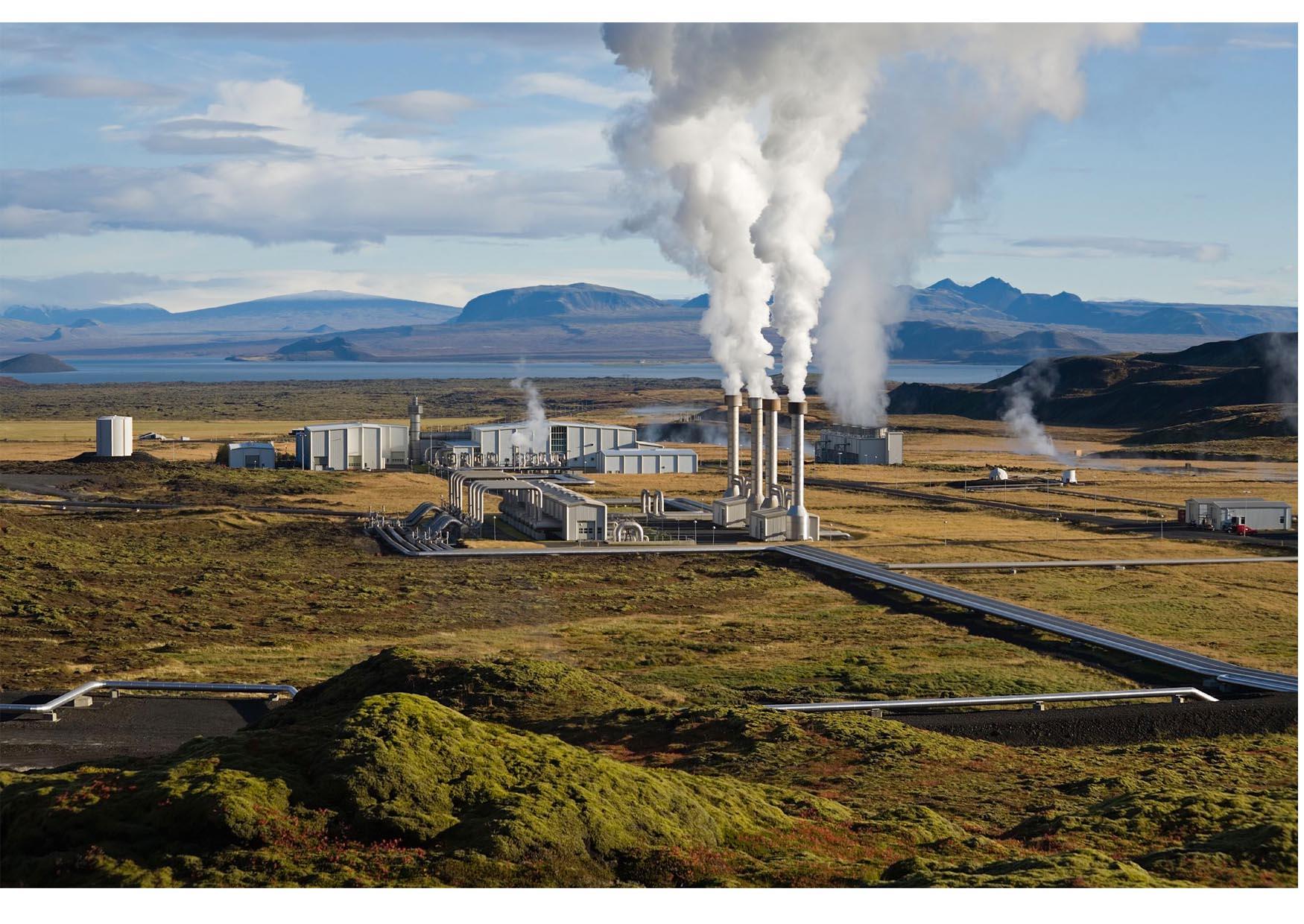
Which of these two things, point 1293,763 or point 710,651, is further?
point 710,651

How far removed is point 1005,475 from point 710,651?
67.8 meters

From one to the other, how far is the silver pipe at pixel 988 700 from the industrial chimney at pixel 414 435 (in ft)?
280

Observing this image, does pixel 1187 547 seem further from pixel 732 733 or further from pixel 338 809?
Result: pixel 338 809

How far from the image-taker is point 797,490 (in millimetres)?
73500

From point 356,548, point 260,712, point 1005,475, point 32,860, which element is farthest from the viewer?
point 1005,475

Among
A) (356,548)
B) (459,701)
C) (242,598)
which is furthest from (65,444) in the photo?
(459,701)

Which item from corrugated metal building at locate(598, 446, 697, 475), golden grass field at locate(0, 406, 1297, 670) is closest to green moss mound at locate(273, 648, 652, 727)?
golden grass field at locate(0, 406, 1297, 670)

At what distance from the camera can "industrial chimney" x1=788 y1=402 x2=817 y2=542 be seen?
238 ft

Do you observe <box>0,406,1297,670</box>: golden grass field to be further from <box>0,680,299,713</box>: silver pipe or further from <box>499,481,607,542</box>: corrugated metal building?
<box>0,680,299,713</box>: silver pipe

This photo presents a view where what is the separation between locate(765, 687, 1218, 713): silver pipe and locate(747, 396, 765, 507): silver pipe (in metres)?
41.4

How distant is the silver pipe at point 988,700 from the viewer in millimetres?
36250

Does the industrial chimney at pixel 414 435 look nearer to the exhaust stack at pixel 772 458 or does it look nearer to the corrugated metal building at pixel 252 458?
the corrugated metal building at pixel 252 458

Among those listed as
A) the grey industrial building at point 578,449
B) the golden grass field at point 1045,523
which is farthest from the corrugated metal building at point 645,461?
the golden grass field at point 1045,523

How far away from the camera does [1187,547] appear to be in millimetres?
71750
